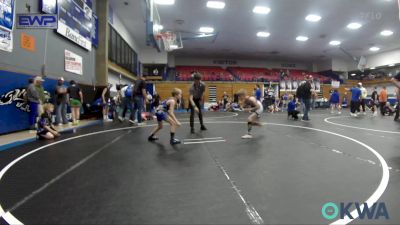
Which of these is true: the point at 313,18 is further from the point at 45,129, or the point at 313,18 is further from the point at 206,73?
the point at 45,129

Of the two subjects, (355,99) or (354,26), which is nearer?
(355,99)

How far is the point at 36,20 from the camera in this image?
696 centimetres

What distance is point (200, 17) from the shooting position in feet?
56.2

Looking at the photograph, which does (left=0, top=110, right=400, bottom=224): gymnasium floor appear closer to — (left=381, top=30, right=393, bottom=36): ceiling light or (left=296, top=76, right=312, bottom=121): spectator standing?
(left=296, top=76, right=312, bottom=121): spectator standing

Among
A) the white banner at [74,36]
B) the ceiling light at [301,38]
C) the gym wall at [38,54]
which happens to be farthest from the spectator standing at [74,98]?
the ceiling light at [301,38]

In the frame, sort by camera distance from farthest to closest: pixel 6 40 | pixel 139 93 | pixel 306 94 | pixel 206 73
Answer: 1. pixel 206 73
2. pixel 306 94
3. pixel 139 93
4. pixel 6 40

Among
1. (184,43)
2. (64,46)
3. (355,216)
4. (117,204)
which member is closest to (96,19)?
(64,46)

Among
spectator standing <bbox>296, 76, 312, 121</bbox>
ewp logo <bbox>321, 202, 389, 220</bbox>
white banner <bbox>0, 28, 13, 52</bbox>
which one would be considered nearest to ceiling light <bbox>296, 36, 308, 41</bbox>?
spectator standing <bbox>296, 76, 312, 121</bbox>

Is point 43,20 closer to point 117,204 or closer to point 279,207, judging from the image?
point 117,204

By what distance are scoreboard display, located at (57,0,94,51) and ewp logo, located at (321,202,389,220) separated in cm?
1002

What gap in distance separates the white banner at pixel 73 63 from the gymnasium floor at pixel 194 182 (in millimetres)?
6010

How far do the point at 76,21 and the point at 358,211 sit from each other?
11.5m

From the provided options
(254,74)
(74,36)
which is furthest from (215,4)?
(254,74)

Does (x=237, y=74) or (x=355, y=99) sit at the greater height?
(x=237, y=74)
